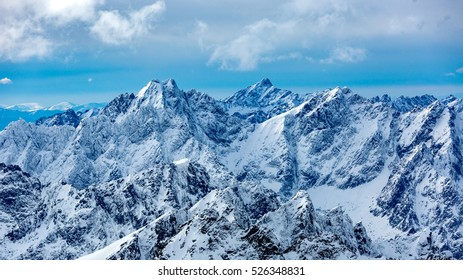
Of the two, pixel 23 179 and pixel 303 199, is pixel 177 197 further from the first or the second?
pixel 303 199

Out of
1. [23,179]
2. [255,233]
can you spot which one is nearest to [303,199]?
[255,233]

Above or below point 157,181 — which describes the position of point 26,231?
below
